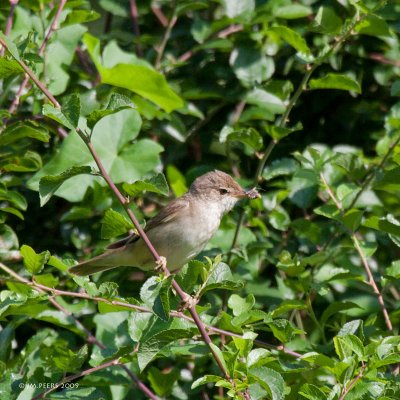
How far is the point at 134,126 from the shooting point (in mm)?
3895

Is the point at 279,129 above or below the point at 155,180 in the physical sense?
below

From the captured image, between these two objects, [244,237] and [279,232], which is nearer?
[244,237]

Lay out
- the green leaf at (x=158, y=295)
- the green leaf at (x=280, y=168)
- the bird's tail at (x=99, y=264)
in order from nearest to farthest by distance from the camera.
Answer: the green leaf at (x=158, y=295) → the bird's tail at (x=99, y=264) → the green leaf at (x=280, y=168)

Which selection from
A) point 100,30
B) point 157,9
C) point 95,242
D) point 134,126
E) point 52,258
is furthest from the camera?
point 100,30

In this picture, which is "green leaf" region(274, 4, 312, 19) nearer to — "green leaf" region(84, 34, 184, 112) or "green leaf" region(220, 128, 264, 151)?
"green leaf" region(84, 34, 184, 112)

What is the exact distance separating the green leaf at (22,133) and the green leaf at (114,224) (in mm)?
757

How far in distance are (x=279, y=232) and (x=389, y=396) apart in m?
1.80

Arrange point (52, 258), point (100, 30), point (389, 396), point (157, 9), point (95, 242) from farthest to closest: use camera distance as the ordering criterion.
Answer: point (100, 30)
point (157, 9)
point (95, 242)
point (52, 258)
point (389, 396)

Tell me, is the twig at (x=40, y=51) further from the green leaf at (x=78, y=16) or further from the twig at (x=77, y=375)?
the twig at (x=77, y=375)

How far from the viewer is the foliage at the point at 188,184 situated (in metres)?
2.75

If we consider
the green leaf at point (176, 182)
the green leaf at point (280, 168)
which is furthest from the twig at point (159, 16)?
the green leaf at point (280, 168)

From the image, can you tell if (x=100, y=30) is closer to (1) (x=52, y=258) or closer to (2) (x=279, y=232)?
(2) (x=279, y=232)

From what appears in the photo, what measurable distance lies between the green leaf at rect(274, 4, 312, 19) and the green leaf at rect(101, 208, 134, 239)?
6.58 ft

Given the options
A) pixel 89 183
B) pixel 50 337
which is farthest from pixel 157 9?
pixel 50 337
